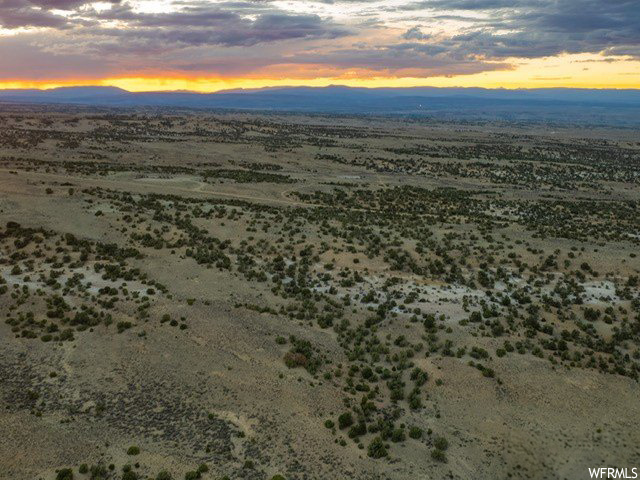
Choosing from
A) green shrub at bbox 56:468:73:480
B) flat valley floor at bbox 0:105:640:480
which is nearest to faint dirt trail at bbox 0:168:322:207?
flat valley floor at bbox 0:105:640:480

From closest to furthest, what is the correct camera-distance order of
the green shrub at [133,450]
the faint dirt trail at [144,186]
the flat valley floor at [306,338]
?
1. the green shrub at [133,450]
2. the flat valley floor at [306,338]
3. the faint dirt trail at [144,186]

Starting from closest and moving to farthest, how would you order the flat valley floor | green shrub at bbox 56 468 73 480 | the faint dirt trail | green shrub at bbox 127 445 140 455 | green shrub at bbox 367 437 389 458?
green shrub at bbox 56 468 73 480
green shrub at bbox 127 445 140 455
green shrub at bbox 367 437 389 458
the flat valley floor
the faint dirt trail

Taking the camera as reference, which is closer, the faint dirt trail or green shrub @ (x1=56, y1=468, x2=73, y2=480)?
green shrub @ (x1=56, y1=468, x2=73, y2=480)

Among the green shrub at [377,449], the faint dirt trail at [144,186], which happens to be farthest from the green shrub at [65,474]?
the faint dirt trail at [144,186]

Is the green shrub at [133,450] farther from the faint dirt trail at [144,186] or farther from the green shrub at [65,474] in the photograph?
the faint dirt trail at [144,186]

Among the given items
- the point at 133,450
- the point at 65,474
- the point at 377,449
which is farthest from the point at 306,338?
the point at 65,474

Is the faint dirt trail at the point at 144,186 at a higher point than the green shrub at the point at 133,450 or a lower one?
higher

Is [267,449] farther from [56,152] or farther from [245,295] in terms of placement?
[56,152]

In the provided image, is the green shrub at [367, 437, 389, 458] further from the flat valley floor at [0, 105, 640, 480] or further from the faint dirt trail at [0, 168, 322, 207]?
the faint dirt trail at [0, 168, 322, 207]

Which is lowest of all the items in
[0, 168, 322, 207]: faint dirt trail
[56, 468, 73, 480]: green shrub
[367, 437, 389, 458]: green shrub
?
[367, 437, 389, 458]: green shrub

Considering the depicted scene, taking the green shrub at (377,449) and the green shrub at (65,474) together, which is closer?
the green shrub at (65,474)

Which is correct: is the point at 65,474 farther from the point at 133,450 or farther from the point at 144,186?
the point at 144,186

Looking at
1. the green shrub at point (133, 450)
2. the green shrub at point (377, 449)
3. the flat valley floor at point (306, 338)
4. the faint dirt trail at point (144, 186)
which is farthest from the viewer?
the faint dirt trail at point (144, 186)
